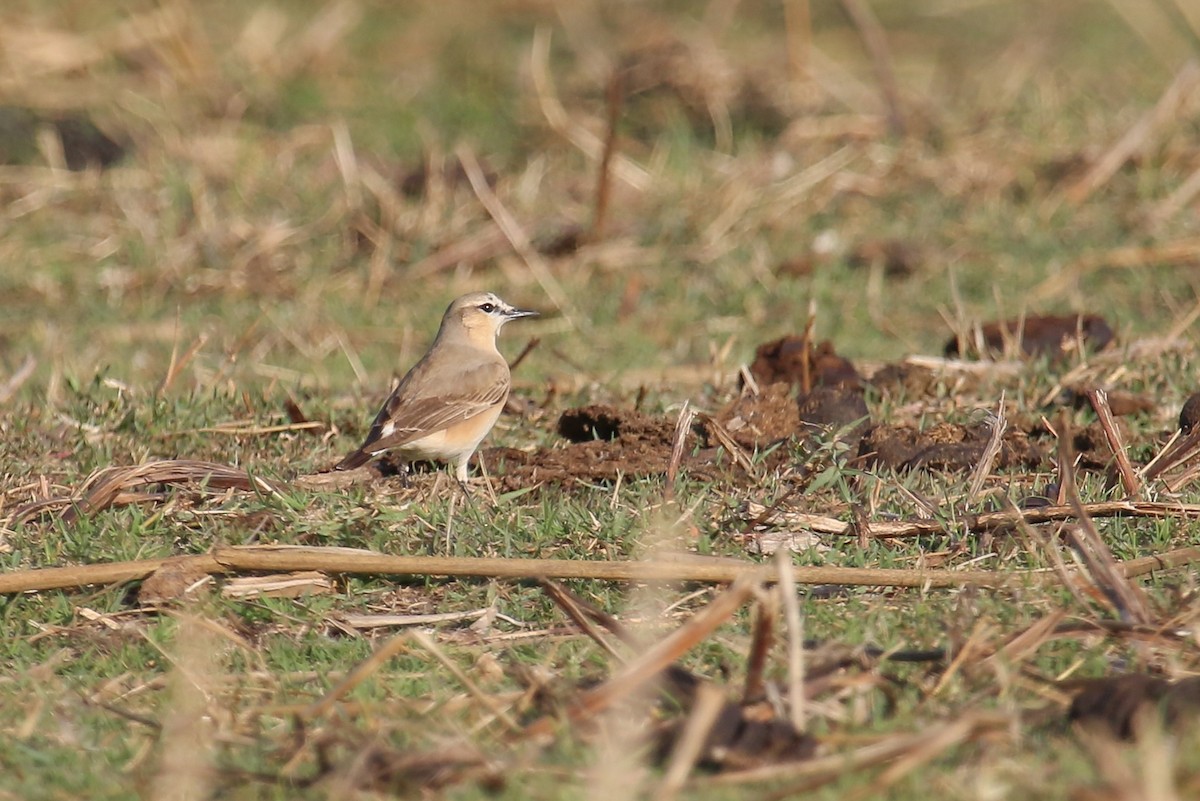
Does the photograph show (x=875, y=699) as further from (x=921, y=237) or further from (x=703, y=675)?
(x=921, y=237)

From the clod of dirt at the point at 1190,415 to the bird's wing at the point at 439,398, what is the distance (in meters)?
2.51

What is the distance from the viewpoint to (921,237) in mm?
9461

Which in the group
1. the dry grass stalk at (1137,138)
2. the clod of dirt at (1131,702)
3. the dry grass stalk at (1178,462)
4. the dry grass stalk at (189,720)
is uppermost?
the dry grass stalk at (1137,138)

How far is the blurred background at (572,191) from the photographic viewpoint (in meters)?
8.59

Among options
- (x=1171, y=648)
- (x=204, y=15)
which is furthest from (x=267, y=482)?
(x=204, y=15)

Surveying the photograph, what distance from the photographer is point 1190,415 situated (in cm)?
590

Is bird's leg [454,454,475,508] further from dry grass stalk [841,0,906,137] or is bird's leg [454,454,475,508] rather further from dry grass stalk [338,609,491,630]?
dry grass stalk [841,0,906,137]

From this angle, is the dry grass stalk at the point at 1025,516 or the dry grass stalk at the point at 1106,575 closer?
the dry grass stalk at the point at 1106,575

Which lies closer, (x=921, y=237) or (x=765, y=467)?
(x=765, y=467)

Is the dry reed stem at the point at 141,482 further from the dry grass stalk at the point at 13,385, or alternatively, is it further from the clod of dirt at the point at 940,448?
the clod of dirt at the point at 940,448

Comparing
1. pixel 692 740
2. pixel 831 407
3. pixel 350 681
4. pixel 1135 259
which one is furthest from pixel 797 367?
pixel 692 740

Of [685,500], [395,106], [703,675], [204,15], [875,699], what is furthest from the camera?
[204,15]

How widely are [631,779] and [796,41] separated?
28.1ft

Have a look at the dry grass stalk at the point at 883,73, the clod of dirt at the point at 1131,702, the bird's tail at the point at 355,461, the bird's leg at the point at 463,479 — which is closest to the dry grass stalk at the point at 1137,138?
the dry grass stalk at the point at 883,73
